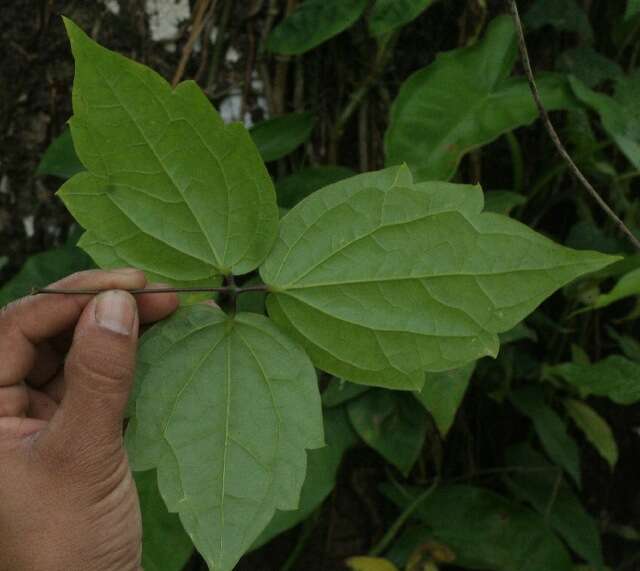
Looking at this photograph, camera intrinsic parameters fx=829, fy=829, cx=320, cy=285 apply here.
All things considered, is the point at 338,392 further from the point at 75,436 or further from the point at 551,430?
the point at 75,436

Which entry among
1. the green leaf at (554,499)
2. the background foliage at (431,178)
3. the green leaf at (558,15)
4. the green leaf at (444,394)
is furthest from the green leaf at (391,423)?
the green leaf at (558,15)

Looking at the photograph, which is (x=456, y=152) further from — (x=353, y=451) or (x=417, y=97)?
(x=353, y=451)

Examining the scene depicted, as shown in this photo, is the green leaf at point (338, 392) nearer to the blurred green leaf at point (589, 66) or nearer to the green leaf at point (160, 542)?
the green leaf at point (160, 542)

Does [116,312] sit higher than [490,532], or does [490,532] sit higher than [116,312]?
[116,312]

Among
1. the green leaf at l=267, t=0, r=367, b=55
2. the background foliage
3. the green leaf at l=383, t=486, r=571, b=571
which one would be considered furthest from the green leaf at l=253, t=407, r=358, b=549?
the green leaf at l=267, t=0, r=367, b=55

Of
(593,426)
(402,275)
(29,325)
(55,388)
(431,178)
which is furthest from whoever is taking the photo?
(593,426)

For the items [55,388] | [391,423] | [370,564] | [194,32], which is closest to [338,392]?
[391,423]
